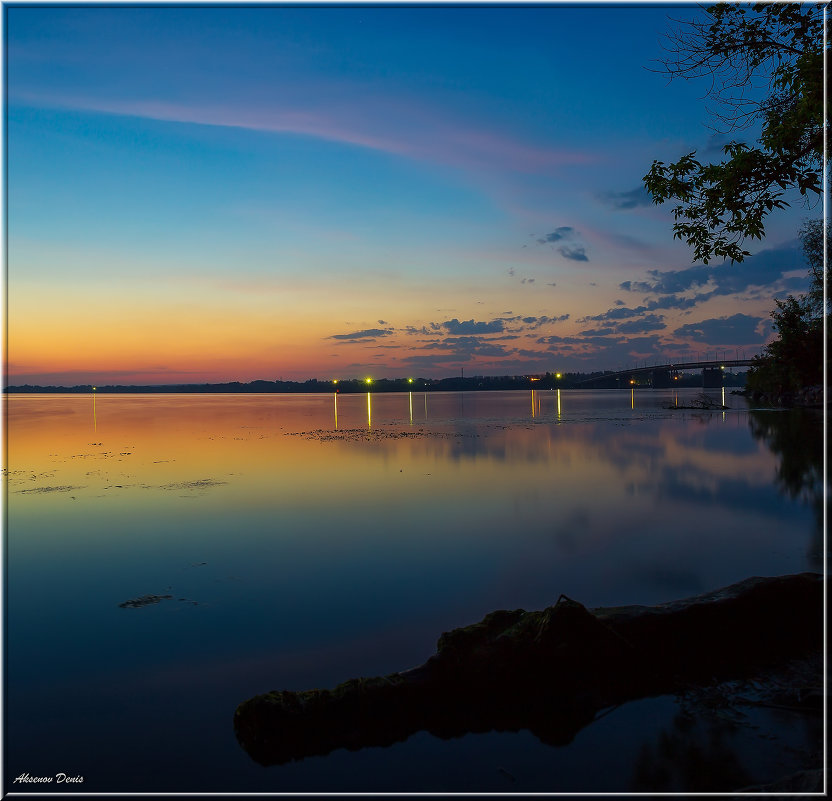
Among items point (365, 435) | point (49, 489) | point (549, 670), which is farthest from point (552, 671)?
point (365, 435)

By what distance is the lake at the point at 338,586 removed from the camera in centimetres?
620

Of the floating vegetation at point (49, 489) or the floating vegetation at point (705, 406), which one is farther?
the floating vegetation at point (705, 406)

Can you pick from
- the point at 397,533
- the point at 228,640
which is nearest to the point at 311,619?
the point at 228,640

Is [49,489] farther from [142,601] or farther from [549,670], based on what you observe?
[549,670]

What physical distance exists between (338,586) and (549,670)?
6015mm

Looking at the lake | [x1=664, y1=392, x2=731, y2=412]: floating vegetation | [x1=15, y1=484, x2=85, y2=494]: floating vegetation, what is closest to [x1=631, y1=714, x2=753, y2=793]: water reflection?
the lake

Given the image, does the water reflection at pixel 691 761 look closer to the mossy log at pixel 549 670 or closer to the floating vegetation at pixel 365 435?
the mossy log at pixel 549 670

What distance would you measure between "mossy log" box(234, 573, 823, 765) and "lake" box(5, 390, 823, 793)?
24 cm

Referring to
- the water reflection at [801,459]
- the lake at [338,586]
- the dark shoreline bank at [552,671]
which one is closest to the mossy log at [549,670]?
the dark shoreline bank at [552,671]

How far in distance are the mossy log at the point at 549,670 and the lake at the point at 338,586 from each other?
0.24 m

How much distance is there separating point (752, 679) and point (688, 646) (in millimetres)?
807

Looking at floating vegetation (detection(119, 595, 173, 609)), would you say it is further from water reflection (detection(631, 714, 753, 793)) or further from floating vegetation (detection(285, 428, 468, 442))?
floating vegetation (detection(285, 428, 468, 442))

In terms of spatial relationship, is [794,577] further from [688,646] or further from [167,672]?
[167,672]

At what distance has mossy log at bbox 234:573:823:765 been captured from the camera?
6.46 metres
